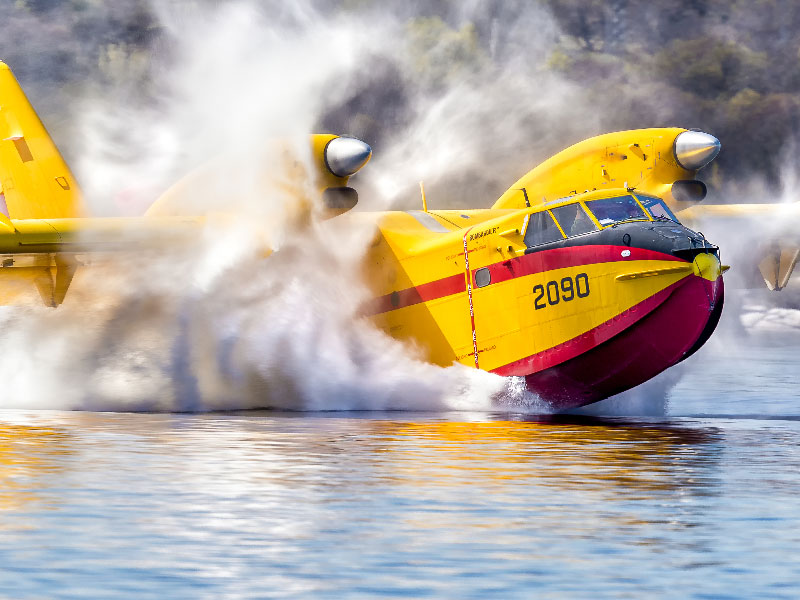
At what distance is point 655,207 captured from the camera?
54.4ft

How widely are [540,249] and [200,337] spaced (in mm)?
5055

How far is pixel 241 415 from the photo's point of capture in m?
16.8

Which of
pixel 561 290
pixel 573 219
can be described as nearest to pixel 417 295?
pixel 561 290

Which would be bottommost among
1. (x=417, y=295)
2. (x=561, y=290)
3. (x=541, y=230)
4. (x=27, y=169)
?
(x=561, y=290)

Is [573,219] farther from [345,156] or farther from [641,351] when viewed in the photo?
[345,156]

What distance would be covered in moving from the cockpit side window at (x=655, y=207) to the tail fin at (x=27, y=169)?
29.4ft

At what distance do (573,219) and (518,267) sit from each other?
92 centimetres

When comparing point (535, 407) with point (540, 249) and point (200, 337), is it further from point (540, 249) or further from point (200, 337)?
point (200, 337)

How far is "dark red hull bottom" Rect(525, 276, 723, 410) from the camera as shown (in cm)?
1571

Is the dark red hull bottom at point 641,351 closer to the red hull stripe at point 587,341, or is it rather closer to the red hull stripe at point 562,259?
the red hull stripe at point 587,341

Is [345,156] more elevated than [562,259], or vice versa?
[345,156]

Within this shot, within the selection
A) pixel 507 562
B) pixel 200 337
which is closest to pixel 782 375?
pixel 200 337

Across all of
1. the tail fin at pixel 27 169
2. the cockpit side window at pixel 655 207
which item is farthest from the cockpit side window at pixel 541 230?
the tail fin at pixel 27 169

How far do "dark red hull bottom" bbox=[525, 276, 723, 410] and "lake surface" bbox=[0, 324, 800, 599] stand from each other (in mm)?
1118
